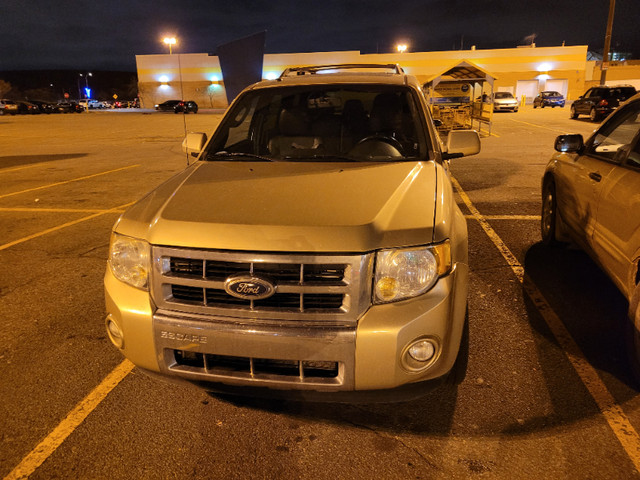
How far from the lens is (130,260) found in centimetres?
254

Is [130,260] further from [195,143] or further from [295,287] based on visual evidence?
[195,143]

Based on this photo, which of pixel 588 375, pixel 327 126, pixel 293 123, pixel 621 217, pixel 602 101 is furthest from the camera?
pixel 602 101

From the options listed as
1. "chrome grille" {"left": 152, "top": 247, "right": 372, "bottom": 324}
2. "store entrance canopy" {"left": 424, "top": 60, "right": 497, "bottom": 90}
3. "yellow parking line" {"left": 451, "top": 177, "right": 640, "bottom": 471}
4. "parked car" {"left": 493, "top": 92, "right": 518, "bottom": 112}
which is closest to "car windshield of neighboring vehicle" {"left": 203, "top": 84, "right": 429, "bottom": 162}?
"chrome grille" {"left": 152, "top": 247, "right": 372, "bottom": 324}

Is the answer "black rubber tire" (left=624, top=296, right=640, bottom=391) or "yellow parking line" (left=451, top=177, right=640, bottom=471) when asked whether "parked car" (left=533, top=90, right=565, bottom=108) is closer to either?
"yellow parking line" (left=451, top=177, right=640, bottom=471)

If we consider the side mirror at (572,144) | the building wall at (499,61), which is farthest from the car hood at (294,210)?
the building wall at (499,61)

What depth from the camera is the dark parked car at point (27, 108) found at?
49344 mm

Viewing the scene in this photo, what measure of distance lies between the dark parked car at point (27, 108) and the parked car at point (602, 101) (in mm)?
48396

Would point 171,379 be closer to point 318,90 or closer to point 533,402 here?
point 533,402

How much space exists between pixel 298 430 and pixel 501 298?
2.36m

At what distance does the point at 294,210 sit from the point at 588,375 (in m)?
2.16

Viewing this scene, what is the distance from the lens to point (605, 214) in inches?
142

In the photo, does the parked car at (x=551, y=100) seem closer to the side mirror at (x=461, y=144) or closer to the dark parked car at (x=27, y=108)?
the side mirror at (x=461, y=144)

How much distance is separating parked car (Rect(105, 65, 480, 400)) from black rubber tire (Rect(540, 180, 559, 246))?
2.86 metres

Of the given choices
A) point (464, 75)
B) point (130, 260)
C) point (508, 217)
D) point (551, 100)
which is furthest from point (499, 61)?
point (130, 260)
